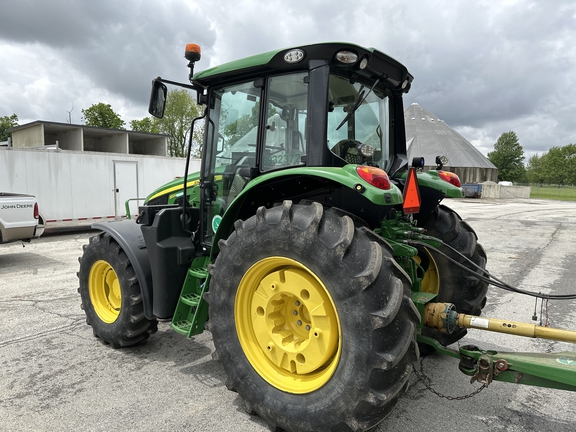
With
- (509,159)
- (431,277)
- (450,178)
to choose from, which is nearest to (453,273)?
(431,277)

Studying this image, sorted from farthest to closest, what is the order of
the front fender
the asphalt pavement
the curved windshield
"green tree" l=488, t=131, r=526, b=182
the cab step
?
"green tree" l=488, t=131, r=526, b=182
the front fender
the cab step
the curved windshield
the asphalt pavement

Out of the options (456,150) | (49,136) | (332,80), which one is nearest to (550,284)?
(332,80)

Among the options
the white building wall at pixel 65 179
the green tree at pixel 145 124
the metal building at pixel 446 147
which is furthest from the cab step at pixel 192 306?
the metal building at pixel 446 147

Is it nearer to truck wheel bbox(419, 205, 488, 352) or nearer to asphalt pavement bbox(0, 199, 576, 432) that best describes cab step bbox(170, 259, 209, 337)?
asphalt pavement bbox(0, 199, 576, 432)

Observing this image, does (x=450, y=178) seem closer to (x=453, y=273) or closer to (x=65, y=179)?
(x=453, y=273)

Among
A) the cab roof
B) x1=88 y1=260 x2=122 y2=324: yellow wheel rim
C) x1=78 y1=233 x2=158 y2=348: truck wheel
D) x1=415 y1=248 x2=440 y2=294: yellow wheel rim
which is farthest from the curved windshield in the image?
x1=88 y1=260 x2=122 y2=324: yellow wheel rim

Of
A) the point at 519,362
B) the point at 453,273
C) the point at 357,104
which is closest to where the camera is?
the point at 519,362

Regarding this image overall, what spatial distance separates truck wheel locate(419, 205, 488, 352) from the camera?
3814mm

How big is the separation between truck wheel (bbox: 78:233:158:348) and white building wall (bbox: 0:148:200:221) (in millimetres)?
6849

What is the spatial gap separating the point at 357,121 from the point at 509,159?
80312 mm

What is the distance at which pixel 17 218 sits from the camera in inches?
329

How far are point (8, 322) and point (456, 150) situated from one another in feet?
211

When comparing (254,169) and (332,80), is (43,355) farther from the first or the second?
(332,80)

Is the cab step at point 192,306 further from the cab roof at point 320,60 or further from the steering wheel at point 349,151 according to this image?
the cab roof at point 320,60
